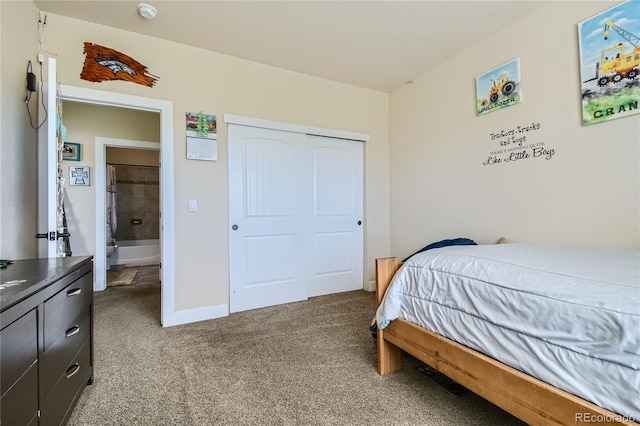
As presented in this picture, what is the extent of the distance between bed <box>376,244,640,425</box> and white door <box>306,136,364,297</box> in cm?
174

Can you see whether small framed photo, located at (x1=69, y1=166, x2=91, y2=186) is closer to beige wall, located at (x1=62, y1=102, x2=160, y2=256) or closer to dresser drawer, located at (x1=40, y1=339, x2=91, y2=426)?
beige wall, located at (x1=62, y1=102, x2=160, y2=256)

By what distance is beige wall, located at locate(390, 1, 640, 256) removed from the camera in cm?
178

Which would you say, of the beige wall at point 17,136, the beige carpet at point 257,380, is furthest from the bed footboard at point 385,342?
the beige wall at point 17,136

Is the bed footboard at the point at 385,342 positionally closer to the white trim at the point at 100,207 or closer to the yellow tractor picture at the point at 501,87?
the yellow tractor picture at the point at 501,87

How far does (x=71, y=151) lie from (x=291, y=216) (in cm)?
290

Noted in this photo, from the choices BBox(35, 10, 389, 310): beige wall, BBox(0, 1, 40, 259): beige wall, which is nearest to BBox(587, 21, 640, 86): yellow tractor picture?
BBox(35, 10, 389, 310): beige wall

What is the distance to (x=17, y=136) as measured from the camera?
1.82 m

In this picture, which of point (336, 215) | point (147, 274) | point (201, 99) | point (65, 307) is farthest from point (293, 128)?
point (147, 274)

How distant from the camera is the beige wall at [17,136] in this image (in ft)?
5.45

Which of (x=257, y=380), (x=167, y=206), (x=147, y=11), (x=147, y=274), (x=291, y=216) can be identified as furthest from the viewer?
(x=147, y=274)

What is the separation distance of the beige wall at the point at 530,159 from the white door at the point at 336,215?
0.66m

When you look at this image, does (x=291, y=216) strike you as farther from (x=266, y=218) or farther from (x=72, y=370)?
(x=72, y=370)

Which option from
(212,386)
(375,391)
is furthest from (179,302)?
(375,391)

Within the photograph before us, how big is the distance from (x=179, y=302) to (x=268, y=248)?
38.1 inches
